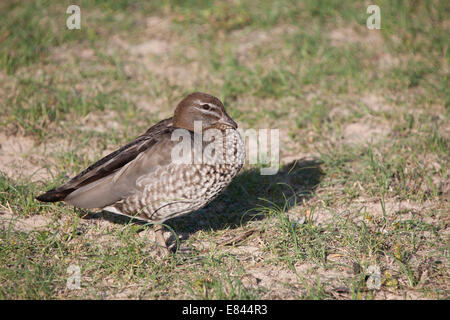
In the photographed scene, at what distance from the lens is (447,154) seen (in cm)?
546

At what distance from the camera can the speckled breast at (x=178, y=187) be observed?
4.18 meters

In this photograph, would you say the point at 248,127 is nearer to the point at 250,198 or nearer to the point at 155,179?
the point at 250,198

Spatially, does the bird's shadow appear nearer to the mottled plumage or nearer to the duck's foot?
the duck's foot

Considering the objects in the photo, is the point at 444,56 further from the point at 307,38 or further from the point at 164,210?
the point at 164,210

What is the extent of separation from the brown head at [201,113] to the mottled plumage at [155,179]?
142 millimetres

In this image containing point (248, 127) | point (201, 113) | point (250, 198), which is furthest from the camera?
point (248, 127)

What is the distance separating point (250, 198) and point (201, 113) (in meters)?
1.15

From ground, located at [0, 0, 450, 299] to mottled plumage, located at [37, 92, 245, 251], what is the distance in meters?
0.31

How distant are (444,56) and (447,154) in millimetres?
2279

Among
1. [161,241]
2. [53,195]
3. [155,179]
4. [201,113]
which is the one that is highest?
[201,113]

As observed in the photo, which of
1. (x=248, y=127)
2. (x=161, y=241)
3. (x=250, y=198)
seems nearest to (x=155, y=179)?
(x=161, y=241)

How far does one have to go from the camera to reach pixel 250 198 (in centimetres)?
525

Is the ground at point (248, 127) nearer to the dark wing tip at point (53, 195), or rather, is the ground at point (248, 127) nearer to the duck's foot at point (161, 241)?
the duck's foot at point (161, 241)
